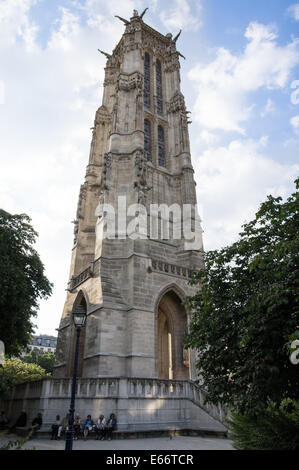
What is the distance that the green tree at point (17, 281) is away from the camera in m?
14.0

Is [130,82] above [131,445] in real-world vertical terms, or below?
above

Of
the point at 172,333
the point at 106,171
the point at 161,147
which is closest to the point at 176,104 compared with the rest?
the point at 161,147

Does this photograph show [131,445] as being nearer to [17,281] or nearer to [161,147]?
[17,281]

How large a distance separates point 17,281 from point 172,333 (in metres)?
9.00

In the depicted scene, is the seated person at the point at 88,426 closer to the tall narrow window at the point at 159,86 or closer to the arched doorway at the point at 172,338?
the arched doorway at the point at 172,338

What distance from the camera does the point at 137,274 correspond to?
54.7 ft

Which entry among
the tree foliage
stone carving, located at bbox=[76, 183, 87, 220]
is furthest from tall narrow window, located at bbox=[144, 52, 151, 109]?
the tree foliage

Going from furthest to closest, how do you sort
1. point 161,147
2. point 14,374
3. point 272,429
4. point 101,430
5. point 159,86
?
1. point 159,86
2. point 161,147
3. point 14,374
4. point 101,430
5. point 272,429

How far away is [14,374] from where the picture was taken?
915 inches

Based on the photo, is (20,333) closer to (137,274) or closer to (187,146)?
(137,274)

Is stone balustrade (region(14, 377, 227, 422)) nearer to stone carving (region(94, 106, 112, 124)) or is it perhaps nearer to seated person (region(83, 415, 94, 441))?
seated person (region(83, 415, 94, 441))

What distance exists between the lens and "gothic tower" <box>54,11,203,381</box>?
15422 mm

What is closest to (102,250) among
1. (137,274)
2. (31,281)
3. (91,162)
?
(137,274)
